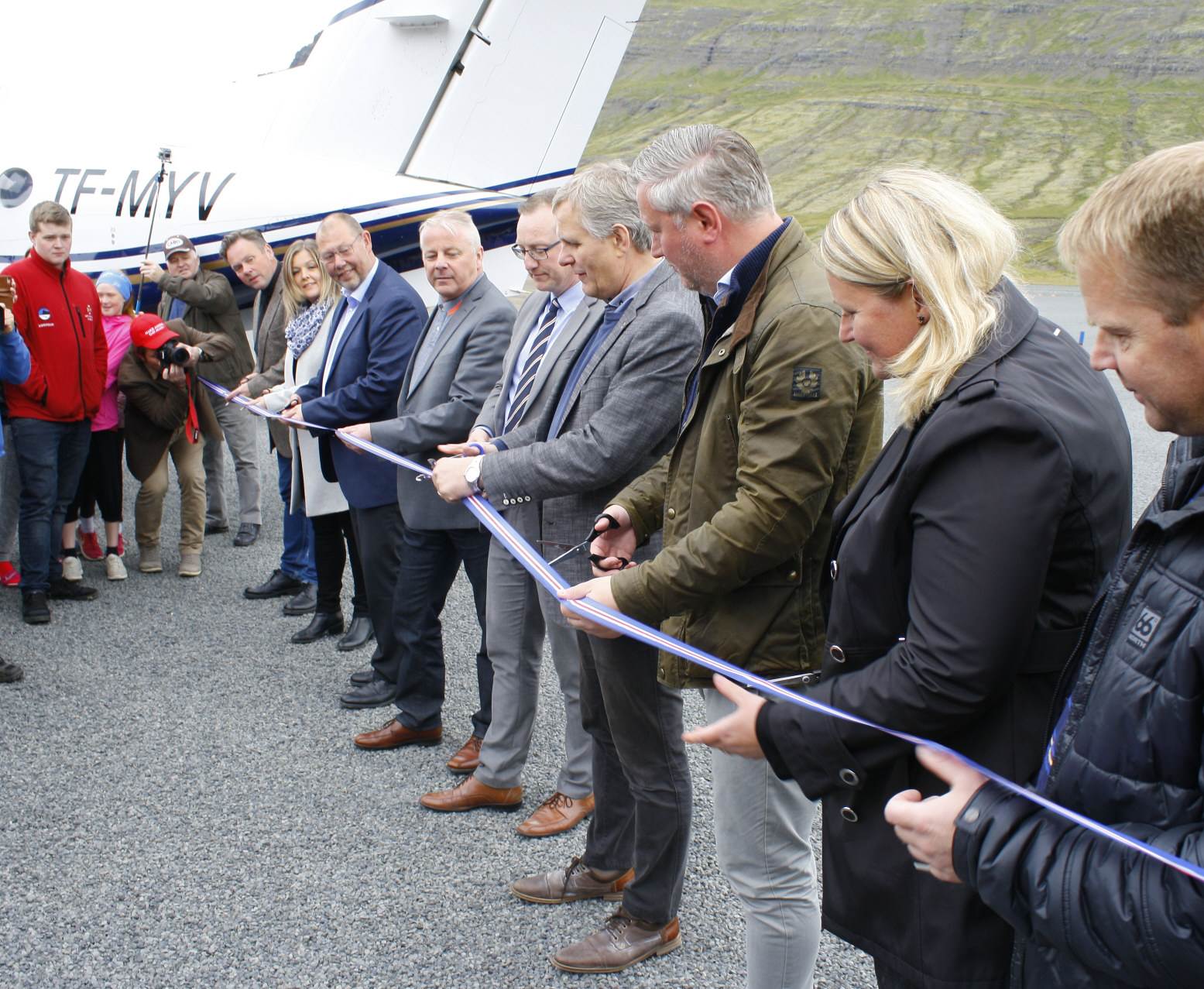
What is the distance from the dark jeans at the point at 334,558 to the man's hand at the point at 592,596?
9.41 ft

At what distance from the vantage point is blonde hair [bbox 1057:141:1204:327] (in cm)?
112

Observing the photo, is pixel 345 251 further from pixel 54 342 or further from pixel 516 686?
pixel 54 342

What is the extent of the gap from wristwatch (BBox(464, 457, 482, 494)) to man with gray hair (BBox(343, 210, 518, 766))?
0.78 m

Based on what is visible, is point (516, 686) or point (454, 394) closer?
point (516, 686)

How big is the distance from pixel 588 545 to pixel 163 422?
4318mm

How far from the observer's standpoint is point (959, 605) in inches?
58.1

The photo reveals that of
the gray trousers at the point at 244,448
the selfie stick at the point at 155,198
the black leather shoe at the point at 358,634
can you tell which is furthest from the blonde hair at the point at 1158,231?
the selfie stick at the point at 155,198

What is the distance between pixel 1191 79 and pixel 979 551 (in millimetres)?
144824

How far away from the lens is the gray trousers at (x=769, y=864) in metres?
2.25

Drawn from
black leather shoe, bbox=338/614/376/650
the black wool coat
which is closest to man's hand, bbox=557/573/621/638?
the black wool coat

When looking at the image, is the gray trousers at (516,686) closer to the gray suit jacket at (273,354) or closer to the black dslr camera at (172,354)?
the gray suit jacket at (273,354)

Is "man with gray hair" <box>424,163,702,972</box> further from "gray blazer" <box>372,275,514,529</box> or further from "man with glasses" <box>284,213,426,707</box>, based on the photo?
"man with glasses" <box>284,213,426,707</box>

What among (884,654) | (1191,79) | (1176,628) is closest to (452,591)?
(884,654)

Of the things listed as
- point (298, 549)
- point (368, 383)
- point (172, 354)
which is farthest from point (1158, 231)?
point (172, 354)
